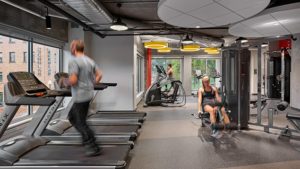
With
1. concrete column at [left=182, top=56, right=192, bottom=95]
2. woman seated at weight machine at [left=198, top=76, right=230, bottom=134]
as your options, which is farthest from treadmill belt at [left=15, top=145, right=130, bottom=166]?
concrete column at [left=182, top=56, right=192, bottom=95]

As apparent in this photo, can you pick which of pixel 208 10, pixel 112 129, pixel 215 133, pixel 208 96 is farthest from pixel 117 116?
pixel 208 10

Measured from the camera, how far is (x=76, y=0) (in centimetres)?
438

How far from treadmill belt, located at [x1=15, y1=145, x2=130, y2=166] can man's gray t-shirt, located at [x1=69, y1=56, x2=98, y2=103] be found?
771 millimetres

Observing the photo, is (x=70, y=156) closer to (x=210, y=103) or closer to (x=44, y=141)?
(x=44, y=141)

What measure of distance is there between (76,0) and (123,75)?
14.8ft

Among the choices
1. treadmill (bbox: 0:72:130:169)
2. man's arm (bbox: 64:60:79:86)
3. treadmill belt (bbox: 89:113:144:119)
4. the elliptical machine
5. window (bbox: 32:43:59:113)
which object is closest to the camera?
treadmill (bbox: 0:72:130:169)

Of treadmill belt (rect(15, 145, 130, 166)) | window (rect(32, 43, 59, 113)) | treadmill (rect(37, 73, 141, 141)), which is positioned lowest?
treadmill belt (rect(15, 145, 130, 166))

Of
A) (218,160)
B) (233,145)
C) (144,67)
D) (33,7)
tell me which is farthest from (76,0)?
(144,67)

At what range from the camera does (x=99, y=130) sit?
5.50m

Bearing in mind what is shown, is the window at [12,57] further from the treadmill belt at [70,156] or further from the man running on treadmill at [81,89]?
the man running on treadmill at [81,89]

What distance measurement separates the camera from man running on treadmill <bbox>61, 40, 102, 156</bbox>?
3357mm

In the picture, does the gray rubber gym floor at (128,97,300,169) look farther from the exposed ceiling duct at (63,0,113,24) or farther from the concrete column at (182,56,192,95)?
the concrete column at (182,56,192,95)

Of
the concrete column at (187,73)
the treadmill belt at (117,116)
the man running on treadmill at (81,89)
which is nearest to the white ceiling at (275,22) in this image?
the treadmill belt at (117,116)

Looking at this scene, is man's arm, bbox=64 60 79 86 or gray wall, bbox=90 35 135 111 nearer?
man's arm, bbox=64 60 79 86
